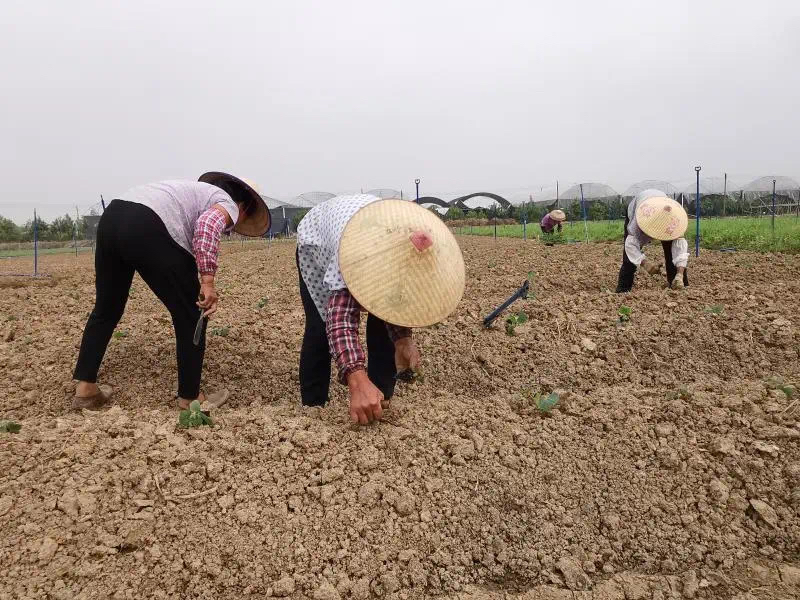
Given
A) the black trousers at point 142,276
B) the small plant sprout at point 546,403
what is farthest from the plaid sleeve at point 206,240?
the small plant sprout at point 546,403

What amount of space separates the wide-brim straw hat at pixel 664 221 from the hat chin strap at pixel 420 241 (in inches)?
150

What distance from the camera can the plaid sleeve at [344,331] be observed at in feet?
6.32

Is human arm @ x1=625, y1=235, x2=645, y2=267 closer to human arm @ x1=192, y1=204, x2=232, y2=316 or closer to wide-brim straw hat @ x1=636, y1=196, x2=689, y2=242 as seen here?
wide-brim straw hat @ x1=636, y1=196, x2=689, y2=242

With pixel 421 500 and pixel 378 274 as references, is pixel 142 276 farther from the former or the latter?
pixel 421 500

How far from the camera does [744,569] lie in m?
1.73

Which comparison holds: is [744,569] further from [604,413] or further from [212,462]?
[212,462]

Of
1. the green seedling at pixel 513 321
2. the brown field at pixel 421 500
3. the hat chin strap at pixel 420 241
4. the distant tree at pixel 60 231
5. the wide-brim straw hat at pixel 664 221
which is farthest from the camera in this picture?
the distant tree at pixel 60 231

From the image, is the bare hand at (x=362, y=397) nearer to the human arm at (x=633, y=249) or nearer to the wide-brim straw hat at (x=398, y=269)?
the wide-brim straw hat at (x=398, y=269)

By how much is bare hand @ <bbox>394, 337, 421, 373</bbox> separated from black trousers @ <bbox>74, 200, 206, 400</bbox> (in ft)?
4.10

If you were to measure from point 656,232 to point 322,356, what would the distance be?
3688 millimetres

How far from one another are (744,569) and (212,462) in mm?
1806

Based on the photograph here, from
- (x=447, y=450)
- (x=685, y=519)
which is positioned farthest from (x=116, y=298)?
(x=685, y=519)

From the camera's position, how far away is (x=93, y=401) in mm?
3090

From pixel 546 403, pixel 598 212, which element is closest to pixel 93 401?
pixel 546 403
